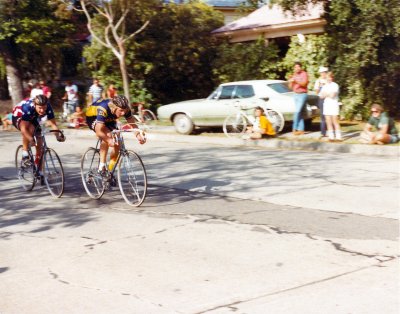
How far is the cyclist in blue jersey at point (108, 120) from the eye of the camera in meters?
8.18

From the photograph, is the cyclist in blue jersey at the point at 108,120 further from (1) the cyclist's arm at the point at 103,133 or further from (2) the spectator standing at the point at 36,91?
(2) the spectator standing at the point at 36,91

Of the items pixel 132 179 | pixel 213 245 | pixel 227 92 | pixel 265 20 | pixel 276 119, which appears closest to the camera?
pixel 213 245

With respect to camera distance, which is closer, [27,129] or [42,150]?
[27,129]

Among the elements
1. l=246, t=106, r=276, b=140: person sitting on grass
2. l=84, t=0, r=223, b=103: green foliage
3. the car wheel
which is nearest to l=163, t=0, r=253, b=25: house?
l=84, t=0, r=223, b=103: green foliage

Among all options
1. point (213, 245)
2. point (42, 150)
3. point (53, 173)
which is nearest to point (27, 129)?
point (42, 150)

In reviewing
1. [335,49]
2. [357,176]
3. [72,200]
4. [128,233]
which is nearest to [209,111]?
[335,49]

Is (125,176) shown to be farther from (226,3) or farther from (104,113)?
(226,3)

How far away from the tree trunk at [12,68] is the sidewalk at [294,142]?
414 inches

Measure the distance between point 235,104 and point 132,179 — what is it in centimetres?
873

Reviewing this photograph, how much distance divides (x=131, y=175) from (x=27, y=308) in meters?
3.80

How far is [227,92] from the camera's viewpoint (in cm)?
1736

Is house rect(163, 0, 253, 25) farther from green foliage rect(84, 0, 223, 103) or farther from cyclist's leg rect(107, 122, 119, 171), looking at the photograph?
cyclist's leg rect(107, 122, 119, 171)

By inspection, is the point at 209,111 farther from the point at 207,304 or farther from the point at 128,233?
the point at 207,304

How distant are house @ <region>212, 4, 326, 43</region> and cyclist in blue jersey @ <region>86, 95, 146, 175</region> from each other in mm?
12203
